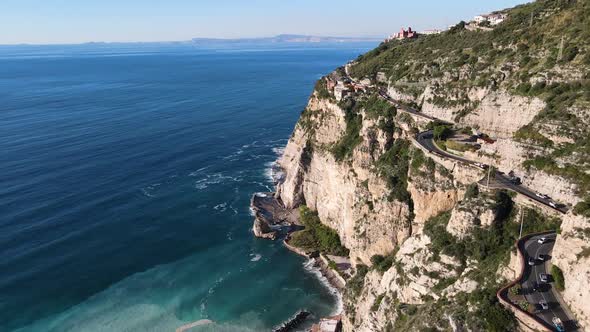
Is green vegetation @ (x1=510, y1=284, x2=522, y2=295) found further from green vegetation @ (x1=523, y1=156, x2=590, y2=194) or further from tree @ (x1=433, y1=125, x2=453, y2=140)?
tree @ (x1=433, y1=125, x2=453, y2=140)

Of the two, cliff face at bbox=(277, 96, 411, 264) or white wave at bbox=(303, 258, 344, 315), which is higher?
cliff face at bbox=(277, 96, 411, 264)

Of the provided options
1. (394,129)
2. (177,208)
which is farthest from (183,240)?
(394,129)

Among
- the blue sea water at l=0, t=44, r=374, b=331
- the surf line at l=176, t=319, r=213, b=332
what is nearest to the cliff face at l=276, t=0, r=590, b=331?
the blue sea water at l=0, t=44, r=374, b=331

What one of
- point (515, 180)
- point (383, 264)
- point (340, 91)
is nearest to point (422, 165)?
point (515, 180)

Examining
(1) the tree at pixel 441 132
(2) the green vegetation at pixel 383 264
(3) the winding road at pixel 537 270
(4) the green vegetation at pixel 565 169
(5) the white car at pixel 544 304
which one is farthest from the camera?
(1) the tree at pixel 441 132

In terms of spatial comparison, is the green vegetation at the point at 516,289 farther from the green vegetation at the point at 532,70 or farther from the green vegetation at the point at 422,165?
the green vegetation at the point at 422,165

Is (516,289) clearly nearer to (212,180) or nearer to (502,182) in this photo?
(502,182)

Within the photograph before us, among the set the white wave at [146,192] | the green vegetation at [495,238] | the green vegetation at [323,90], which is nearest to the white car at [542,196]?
the green vegetation at [495,238]
